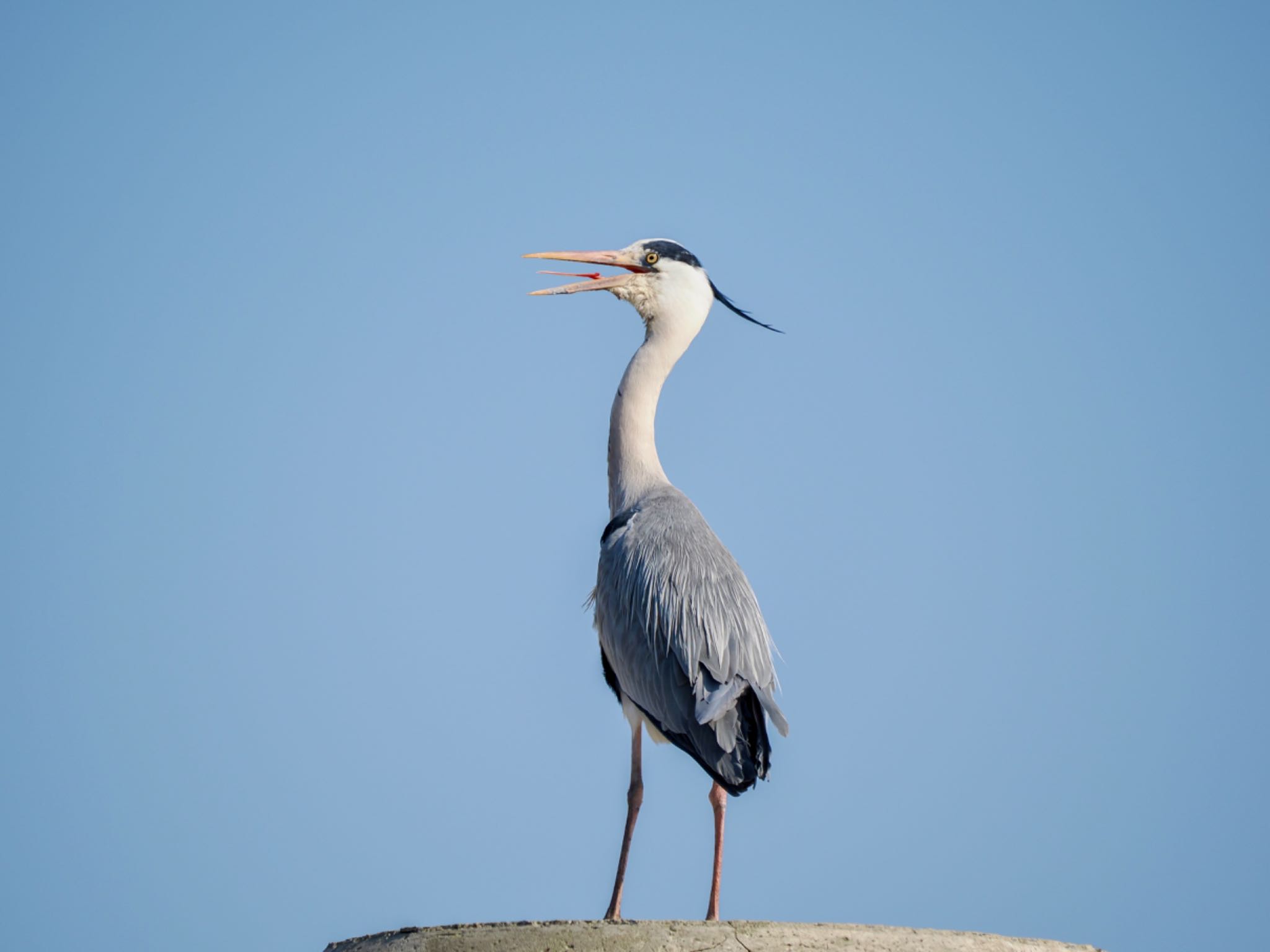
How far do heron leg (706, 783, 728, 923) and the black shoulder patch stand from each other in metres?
1.75

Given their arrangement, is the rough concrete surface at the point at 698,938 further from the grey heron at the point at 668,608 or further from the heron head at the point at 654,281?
the heron head at the point at 654,281

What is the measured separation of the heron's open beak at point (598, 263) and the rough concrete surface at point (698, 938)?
196 inches

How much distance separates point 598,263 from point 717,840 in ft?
13.4

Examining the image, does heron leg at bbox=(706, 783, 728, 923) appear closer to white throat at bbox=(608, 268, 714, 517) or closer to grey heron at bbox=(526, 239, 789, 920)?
grey heron at bbox=(526, 239, 789, 920)

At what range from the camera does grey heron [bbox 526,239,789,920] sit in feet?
22.3

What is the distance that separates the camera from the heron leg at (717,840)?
661cm

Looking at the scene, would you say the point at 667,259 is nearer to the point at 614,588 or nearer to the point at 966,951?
the point at 614,588

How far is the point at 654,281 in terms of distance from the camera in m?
8.86

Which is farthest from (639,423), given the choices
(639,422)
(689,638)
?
(689,638)

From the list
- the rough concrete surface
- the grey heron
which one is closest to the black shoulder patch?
the grey heron

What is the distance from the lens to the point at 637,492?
8.34 m

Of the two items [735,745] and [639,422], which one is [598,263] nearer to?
[639,422]

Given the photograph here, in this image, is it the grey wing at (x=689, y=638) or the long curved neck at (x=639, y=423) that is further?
the long curved neck at (x=639, y=423)

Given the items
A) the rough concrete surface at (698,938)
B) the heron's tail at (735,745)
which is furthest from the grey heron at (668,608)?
the rough concrete surface at (698,938)
